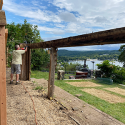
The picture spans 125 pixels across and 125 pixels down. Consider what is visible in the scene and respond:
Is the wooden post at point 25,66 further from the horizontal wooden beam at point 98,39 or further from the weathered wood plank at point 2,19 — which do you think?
the weathered wood plank at point 2,19

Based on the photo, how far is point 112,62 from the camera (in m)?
12.2

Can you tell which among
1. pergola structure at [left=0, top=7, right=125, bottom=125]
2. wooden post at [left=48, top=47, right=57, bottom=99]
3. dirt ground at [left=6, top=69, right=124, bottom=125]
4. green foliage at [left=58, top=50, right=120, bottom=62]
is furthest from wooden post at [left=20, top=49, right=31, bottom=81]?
green foliage at [left=58, top=50, right=120, bottom=62]

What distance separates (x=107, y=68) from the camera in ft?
39.1

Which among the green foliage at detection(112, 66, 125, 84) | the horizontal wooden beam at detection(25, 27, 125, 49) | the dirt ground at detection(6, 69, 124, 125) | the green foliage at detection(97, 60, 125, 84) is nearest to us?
the horizontal wooden beam at detection(25, 27, 125, 49)

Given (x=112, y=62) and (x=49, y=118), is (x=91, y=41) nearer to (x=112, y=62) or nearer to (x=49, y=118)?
(x=49, y=118)

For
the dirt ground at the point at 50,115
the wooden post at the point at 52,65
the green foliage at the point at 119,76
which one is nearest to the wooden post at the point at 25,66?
the wooden post at the point at 52,65

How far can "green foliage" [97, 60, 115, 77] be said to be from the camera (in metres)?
11.7

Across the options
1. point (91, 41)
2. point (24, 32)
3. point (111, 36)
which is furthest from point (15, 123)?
point (24, 32)

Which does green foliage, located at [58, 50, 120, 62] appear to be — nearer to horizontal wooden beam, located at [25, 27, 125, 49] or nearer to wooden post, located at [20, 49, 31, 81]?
wooden post, located at [20, 49, 31, 81]

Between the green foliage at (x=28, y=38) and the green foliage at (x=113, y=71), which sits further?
the green foliage at (x=28, y=38)

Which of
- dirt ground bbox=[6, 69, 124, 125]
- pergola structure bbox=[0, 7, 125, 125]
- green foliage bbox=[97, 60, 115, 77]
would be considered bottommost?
dirt ground bbox=[6, 69, 124, 125]

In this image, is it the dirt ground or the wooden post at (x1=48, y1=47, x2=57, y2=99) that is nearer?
the dirt ground

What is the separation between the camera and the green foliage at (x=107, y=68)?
11749mm

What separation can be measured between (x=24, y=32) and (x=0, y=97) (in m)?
16.5
